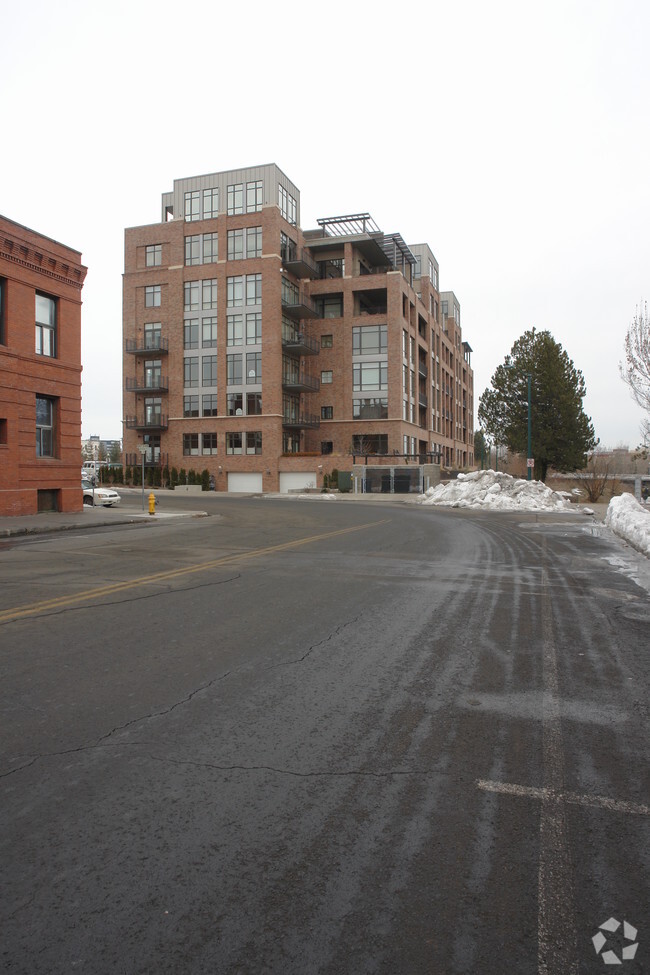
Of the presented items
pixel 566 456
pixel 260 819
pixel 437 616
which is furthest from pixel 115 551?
pixel 566 456

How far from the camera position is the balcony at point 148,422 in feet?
195

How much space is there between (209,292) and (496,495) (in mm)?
34319

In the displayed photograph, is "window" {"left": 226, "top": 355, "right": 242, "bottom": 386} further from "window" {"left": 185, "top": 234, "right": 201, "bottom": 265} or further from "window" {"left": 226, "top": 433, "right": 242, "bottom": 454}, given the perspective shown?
"window" {"left": 185, "top": 234, "right": 201, "bottom": 265}

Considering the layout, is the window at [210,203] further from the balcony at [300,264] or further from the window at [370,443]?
the window at [370,443]

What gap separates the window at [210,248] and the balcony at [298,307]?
7.09 m

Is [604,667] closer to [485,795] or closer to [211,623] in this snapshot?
[485,795]

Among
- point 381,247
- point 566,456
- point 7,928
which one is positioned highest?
point 381,247

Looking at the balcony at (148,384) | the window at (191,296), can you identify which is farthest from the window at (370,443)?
the window at (191,296)

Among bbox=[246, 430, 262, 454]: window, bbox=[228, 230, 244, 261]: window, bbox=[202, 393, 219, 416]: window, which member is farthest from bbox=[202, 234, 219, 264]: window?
bbox=[246, 430, 262, 454]: window

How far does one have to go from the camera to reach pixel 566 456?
5516 centimetres

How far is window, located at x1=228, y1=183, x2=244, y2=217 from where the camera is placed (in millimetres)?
56719

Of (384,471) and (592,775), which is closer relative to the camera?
(592,775)

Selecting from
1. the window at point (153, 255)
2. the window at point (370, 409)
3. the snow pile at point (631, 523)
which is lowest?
the snow pile at point (631, 523)

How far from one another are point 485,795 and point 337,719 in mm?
1302
